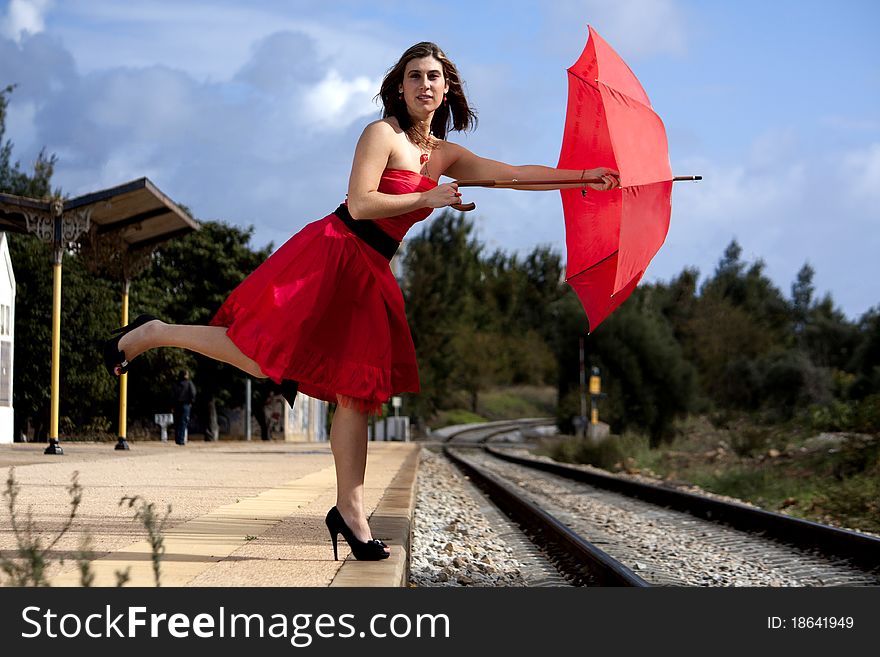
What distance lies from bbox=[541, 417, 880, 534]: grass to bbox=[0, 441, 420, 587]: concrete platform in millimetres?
4305

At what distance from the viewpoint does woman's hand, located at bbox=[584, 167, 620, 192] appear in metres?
4.52

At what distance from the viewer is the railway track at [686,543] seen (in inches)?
249

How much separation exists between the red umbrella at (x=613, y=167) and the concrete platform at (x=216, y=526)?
1.55m

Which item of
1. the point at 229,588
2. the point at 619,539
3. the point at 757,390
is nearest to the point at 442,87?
the point at 229,588

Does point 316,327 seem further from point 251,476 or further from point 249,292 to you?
point 251,476

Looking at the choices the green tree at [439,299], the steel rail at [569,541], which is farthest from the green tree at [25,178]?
the steel rail at [569,541]

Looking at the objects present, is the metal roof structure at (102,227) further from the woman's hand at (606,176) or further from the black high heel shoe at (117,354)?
the woman's hand at (606,176)

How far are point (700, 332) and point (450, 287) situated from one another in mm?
16449

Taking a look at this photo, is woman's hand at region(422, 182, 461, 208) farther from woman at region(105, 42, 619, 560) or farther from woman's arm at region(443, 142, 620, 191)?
woman's arm at region(443, 142, 620, 191)

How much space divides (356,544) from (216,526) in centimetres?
156

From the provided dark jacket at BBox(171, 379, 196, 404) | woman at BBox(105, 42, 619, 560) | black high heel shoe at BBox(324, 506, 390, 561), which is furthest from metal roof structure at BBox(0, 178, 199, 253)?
black high heel shoe at BBox(324, 506, 390, 561)

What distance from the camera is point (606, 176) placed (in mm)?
4523

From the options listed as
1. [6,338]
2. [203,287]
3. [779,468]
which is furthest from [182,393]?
[779,468]

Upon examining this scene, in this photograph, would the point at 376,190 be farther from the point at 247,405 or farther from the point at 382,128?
the point at 247,405
